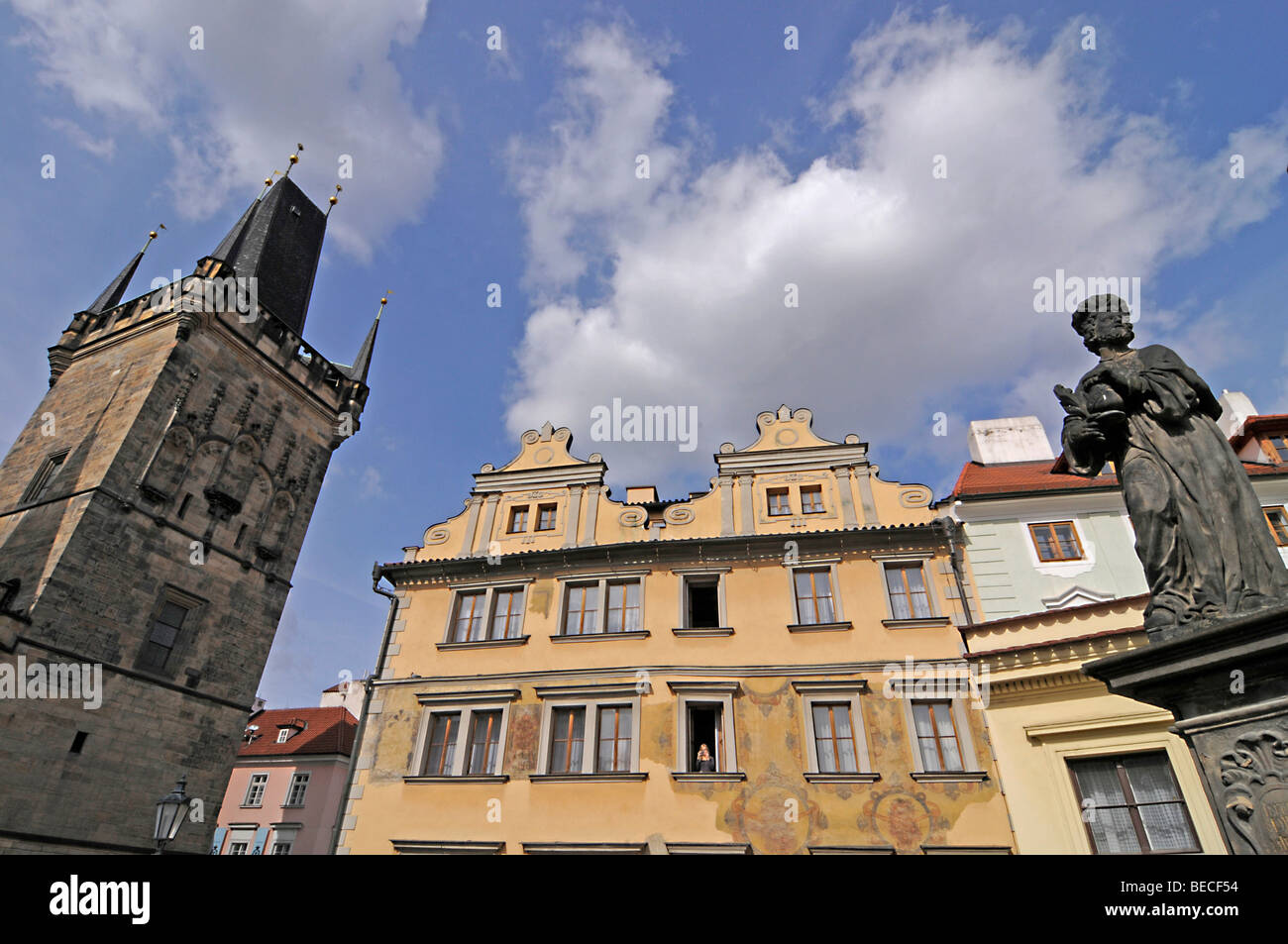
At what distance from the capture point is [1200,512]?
15.1ft

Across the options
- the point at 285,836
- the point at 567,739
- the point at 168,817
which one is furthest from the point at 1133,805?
the point at 285,836

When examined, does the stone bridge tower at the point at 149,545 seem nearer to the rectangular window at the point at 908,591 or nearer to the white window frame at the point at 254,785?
the white window frame at the point at 254,785

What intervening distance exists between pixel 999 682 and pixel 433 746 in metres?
12.7

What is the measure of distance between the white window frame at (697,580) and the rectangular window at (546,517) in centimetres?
396

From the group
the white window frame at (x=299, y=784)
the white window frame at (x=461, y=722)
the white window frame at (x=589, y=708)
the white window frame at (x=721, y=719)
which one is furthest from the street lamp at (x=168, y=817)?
the white window frame at (x=299, y=784)

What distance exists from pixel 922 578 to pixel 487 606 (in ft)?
36.1

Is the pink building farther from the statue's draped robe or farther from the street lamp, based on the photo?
the statue's draped robe

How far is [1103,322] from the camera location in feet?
17.9

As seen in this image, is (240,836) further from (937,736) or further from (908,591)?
(908,591)

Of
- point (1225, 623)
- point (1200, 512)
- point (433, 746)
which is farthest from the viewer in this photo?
point (433, 746)

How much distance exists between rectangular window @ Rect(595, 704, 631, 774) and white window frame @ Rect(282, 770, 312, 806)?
2423 centimetres
